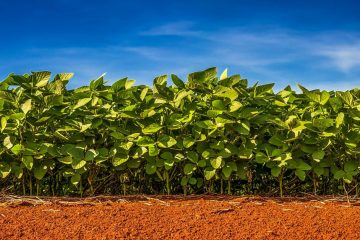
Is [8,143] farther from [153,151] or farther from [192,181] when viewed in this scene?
[192,181]

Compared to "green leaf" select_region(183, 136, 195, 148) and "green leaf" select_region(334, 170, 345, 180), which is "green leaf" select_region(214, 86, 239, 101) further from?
"green leaf" select_region(334, 170, 345, 180)

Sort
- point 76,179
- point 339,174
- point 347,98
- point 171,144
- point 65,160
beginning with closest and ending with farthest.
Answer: point 171,144 < point 65,160 < point 76,179 < point 339,174 < point 347,98

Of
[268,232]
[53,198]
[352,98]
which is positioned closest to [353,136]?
[352,98]

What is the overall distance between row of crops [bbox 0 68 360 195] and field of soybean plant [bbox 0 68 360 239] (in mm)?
10

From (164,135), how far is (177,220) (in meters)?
1.07

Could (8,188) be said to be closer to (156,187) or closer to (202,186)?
(156,187)

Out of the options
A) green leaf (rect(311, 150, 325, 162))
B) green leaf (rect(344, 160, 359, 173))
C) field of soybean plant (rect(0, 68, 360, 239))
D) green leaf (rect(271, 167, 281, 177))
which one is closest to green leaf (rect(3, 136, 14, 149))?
field of soybean plant (rect(0, 68, 360, 239))

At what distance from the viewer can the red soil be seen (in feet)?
12.0

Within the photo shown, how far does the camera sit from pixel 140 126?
15.8 feet

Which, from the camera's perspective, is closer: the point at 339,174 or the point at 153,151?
the point at 153,151

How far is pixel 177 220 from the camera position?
3.86m

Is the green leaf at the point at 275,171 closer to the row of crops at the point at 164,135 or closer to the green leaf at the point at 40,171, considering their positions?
the row of crops at the point at 164,135

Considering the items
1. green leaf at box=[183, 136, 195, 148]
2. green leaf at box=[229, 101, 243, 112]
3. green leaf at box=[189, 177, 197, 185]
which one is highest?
green leaf at box=[229, 101, 243, 112]

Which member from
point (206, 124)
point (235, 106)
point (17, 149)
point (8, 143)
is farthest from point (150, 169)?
point (8, 143)
